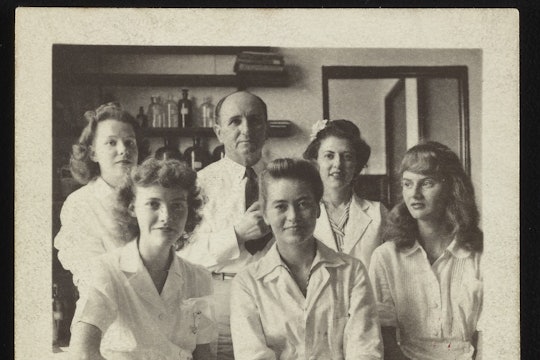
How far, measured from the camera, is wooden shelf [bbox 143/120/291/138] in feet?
6.61

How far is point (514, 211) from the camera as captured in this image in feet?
6.98

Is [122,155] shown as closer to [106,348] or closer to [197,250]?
[197,250]

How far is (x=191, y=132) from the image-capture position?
2.03m

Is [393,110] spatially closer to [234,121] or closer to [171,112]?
[234,121]

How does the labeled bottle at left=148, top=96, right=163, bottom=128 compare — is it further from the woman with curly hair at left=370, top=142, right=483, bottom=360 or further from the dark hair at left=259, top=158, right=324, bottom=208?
the woman with curly hair at left=370, top=142, right=483, bottom=360

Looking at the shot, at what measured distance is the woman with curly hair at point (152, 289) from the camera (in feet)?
6.43

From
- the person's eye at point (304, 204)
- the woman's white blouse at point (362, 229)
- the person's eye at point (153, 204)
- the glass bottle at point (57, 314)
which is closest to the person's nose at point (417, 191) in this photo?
the woman's white blouse at point (362, 229)

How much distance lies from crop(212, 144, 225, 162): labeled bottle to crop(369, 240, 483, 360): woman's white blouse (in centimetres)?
59

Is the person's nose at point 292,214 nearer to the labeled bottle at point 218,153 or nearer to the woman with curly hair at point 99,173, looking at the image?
the labeled bottle at point 218,153

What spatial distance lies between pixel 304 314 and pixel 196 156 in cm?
61

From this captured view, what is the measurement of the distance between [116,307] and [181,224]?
0.33m

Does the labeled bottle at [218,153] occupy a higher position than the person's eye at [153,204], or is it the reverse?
the labeled bottle at [218,153]

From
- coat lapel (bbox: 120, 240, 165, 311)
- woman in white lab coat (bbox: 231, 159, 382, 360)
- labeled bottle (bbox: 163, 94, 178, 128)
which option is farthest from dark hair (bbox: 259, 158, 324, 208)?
coat lapel (bbox: 120, 240, 165, 311)

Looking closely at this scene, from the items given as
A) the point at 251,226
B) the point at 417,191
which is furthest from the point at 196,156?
the point at 417,191
